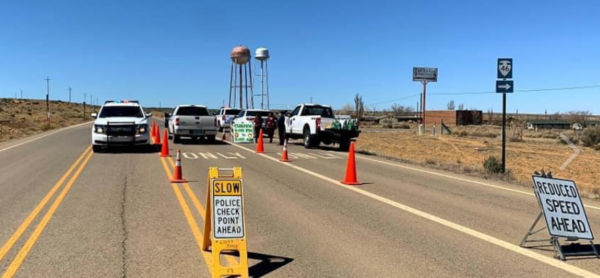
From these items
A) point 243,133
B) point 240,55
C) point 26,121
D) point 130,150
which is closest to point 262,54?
point 240,55

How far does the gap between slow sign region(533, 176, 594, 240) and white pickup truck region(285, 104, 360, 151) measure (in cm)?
1621

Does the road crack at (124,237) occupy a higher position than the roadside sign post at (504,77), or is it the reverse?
the roadside sign post at (504,77)

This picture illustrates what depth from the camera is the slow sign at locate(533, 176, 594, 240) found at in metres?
6.39

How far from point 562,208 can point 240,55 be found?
63.5m

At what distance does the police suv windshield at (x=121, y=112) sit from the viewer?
71.1 feet

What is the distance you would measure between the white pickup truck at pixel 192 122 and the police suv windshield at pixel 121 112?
10.9 feet

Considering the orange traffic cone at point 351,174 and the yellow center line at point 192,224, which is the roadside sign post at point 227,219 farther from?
the orange traffic cone at point 351,174

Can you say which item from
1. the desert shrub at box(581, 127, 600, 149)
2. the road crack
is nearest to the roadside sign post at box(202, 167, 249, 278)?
the road crack

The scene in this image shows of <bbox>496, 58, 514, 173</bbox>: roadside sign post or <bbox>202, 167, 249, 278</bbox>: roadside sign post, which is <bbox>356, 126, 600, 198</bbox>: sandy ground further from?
<bbox>202, 167, 249, 278</bbox>: roadside sign post

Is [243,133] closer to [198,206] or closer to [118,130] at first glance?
[118,130]

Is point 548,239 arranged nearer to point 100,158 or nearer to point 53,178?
point 53,178

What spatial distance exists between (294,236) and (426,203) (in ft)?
11.9

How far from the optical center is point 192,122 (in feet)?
83.8

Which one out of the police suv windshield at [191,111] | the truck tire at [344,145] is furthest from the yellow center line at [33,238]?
the police suv windshield at [191,111]
